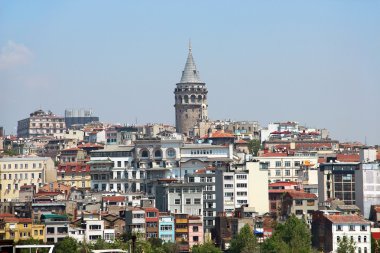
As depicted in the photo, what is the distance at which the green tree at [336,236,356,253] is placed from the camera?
71506 millimetres

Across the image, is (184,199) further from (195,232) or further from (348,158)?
(348,158)

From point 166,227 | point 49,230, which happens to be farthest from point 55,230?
point 166,227

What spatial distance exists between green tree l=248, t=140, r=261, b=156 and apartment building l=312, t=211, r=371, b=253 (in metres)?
44.9

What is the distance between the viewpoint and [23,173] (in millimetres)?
104188

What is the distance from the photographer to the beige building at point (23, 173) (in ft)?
335

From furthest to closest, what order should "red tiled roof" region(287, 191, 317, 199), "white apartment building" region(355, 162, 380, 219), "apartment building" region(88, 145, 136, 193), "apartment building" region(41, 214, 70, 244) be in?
1. "apartment building" region(88, 145, 136, 193)
2. "white apartment building" region(355, 162, 380, 219)
3. "red tiled roof" region(287, 191, 317, 199)
4. "apartment building" region(41, 214, 70, 244)

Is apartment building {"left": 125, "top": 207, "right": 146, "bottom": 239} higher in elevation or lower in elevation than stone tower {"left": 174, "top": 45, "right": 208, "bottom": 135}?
lower

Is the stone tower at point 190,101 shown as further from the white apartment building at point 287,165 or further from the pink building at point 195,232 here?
the pink building at point 195,232

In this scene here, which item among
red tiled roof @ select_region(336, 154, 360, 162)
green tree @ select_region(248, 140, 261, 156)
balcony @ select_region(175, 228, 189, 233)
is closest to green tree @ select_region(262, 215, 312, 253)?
balcony @ select_region(175, 228, 189, 233)

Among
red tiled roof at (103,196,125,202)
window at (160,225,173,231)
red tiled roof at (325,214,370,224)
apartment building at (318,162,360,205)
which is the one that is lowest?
window at (160,225,173,231)

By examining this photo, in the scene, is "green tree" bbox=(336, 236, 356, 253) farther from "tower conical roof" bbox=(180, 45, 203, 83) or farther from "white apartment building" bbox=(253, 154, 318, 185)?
"tower conical roof" bbox=(180, 45, 203, 83)

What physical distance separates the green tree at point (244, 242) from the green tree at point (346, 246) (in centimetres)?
377

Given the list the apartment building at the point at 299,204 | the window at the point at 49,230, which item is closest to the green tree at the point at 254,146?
the apartment building at the point at 299,204

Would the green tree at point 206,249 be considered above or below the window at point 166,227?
below
